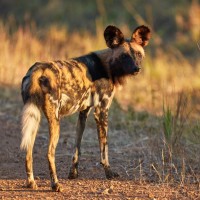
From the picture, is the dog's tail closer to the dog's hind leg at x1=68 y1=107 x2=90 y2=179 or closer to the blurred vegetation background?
the dog's hind leg at x1=68 y1=107 x2=90 y2=179

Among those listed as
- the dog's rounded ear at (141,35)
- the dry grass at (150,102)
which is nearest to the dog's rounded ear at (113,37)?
the dog's rounded ear at (141,35)

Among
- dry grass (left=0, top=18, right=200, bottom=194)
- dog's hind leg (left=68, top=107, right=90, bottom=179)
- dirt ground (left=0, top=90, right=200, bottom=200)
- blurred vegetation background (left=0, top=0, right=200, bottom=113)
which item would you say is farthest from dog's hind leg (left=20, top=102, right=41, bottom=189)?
blurred vegetation background (left=0, top=0, right=200, bottom=113)

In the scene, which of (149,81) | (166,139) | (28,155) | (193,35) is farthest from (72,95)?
(193,35)

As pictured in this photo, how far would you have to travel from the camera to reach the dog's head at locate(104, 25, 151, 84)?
6082mm

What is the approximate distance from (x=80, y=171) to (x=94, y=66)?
967 mm

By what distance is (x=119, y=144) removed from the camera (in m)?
7.33

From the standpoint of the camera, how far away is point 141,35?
20.8 ft

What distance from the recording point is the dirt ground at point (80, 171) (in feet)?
17.6

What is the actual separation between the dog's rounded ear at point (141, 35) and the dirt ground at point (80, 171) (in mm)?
1152

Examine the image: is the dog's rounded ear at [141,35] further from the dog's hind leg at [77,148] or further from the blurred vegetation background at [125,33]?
the dog's hind leg at [77,148]

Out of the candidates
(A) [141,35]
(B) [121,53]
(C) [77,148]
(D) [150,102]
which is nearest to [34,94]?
(C) [77,148]

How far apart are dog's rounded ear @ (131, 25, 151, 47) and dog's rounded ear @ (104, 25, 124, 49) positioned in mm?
165

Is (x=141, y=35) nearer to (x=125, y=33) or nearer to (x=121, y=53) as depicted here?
(x=121, y=53)

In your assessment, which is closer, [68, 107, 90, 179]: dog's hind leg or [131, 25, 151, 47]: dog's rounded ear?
[68, 107, 90, 179]: dog's hind leg
